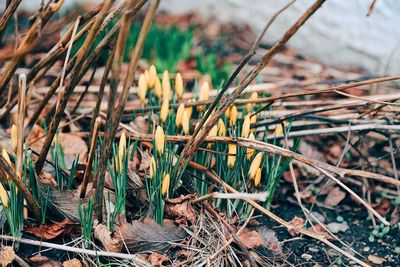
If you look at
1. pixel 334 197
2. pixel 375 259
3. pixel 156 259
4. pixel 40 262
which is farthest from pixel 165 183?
pixel 334 197

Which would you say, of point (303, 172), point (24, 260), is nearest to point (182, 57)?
point (303, 172)

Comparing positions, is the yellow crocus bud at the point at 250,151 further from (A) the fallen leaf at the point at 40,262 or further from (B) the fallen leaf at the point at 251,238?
(A) the fallen leaf at the point at 40,262

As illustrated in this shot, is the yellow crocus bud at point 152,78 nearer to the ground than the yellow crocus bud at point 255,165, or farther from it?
farther from it

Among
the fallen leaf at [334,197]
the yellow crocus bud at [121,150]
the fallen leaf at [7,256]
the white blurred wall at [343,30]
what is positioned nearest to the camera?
the fallen leaf at [7,256]

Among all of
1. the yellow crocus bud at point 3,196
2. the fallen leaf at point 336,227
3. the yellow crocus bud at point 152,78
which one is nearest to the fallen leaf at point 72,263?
the yellow crocus bud at point 3,196

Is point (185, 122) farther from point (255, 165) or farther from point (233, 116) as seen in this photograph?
point (255, 165)

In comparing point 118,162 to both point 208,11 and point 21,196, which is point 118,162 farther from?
point 208,11
